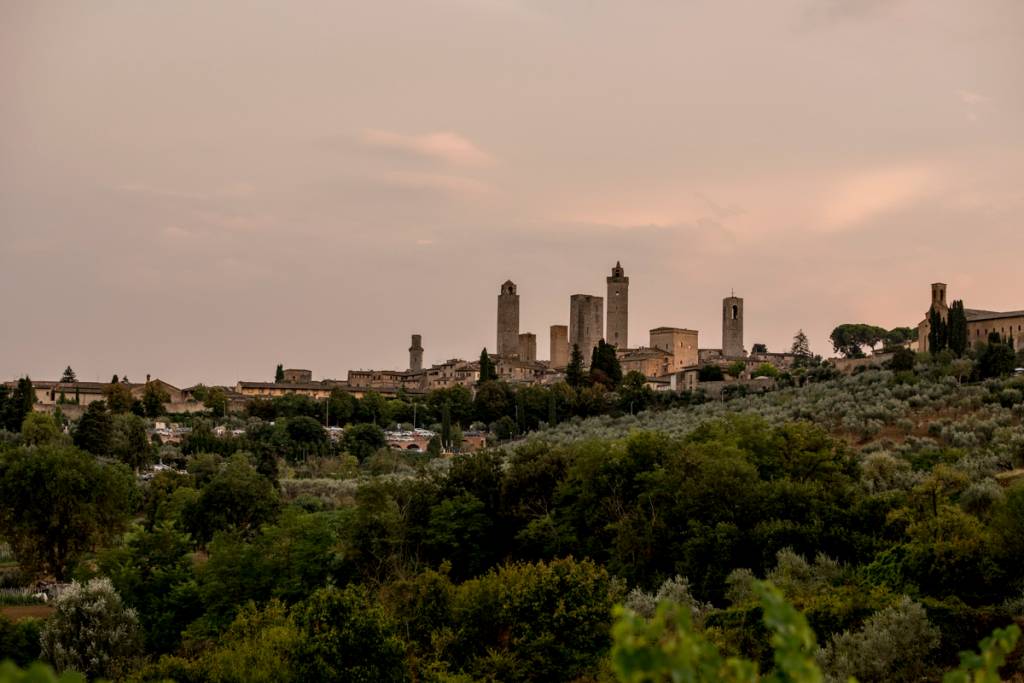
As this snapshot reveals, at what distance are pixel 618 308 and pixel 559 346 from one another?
8.02 meters

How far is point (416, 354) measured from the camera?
14875cm

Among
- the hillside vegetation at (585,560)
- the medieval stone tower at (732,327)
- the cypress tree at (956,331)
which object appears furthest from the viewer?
the medieval stone tower at (732,327)

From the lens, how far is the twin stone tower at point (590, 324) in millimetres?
126688

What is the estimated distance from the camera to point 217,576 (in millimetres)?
28750

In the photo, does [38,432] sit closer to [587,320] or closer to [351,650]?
[351,650]

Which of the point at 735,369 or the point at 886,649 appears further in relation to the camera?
the point at 735,369

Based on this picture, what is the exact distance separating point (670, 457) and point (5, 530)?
20.7 metres

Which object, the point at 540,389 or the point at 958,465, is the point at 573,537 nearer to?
the point at 958,465

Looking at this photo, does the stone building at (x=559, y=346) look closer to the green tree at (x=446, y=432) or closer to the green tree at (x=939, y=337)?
the green tree at (x=446, y=432)

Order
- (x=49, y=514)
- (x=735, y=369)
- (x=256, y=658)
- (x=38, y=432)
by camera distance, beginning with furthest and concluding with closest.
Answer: (x=735, y=369)
(x=38, y=432)
(x=49, y=514)
(x=256, y=658)

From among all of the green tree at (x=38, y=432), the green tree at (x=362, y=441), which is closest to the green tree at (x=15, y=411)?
the green tree at (x=38, y=432)

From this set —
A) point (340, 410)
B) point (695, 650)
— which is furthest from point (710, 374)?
point (695, 650)

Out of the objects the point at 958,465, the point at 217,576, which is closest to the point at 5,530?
the point at 217,576

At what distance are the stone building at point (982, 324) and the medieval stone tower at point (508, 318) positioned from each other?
51960mm
